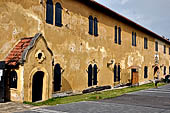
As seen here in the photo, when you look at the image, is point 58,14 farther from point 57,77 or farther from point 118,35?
point 118,35

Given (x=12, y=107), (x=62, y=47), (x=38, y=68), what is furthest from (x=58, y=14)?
(x=12, y=107)

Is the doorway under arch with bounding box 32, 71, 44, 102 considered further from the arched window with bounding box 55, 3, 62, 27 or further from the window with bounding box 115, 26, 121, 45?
the window with bounding box 115, 26, 121, 45

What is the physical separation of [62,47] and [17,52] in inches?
146

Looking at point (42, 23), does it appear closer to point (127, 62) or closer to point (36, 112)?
point (36, 112)

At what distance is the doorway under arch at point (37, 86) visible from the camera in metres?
11.2

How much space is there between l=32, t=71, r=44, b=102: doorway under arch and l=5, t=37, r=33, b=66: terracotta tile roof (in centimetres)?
153

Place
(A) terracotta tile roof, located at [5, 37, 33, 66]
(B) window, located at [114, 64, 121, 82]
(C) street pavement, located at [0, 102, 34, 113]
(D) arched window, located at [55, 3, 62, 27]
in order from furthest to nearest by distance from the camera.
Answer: (B) window, located at [114, 64, 121, 82] < (D) arched window, located at [55, 3, 62, 27] < (A) terracotta tile roof, located at [5, 37, 33, 66] < (C) street pavement, located at [0, 102, 34, 113]

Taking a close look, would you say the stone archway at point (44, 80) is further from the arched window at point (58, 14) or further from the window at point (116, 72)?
the window at point (116, 72)

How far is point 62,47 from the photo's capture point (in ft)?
45.1

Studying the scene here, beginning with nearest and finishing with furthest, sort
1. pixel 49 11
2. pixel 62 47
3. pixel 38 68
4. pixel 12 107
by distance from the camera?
pixel 12 107, pixel 38 68, pixel 49 11, pixel 62 47

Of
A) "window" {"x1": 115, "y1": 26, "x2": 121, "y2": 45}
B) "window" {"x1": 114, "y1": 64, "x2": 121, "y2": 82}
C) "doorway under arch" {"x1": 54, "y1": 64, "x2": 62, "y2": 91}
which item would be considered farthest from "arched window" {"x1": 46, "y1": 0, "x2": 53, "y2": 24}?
"window" {"x1": 114, "y1": 64, "x2": 121, "y2": 82}

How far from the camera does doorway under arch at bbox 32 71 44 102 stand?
11.2 meters

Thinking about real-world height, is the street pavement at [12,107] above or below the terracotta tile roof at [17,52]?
below

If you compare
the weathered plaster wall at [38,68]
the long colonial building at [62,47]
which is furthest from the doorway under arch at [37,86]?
the weathered plaster wall at [38,68]
